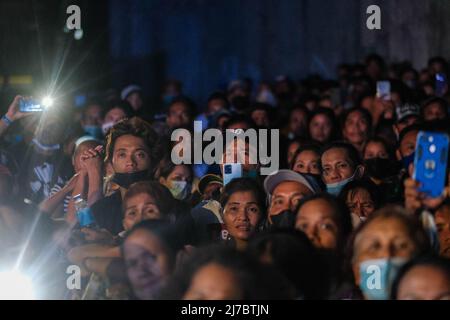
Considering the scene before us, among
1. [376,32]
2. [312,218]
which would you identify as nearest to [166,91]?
[376,32]

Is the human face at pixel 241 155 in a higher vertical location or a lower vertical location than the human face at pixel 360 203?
higher

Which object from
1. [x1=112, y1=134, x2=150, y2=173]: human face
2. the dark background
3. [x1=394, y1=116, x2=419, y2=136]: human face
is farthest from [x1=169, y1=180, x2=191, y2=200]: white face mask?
the dark background

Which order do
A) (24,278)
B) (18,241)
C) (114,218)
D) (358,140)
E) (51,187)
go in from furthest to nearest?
(358,140)
(51,187)
(114,218)
(18,241)
(24,278)

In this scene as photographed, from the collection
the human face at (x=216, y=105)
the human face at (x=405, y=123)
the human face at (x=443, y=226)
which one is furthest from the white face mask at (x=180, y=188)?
the human face at (x=216, y=105)

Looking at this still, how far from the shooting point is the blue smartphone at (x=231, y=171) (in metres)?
7.63

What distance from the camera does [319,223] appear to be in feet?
19.6

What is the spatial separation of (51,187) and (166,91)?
24.7 feet

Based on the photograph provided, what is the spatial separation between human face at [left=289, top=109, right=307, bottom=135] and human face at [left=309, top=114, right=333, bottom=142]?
932mm

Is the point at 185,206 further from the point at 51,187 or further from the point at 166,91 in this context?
the point at 166,91

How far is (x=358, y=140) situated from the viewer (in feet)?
34.6

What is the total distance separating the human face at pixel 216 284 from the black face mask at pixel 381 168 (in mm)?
4060

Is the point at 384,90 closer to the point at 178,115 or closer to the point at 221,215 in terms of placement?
the point at 178,115

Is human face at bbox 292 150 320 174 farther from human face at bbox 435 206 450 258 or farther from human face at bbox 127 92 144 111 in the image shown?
human face at bbox 127 92 144 111

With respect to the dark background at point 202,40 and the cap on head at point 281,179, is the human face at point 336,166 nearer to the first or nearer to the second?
the cap on head at point 281,179
